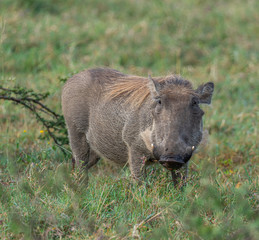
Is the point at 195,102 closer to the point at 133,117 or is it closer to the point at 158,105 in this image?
the point at 158,105

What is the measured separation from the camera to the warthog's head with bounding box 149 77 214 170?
3316 mm

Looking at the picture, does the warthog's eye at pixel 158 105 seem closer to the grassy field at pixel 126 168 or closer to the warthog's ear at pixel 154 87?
the warthog's ear at pixel 154 87

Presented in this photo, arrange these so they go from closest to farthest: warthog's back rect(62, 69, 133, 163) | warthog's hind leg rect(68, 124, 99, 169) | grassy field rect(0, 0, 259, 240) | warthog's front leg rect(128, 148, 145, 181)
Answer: grassy field rect(0, 0, 259, 240) → warthog's front leg rect(128, 148, 145, 181) → warthog's back rect(62, 69, 133, 163) → warthog's hind leg rect(68, 124, 99, 169)

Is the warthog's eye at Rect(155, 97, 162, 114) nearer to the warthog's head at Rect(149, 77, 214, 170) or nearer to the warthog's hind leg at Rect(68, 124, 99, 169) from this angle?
the warthog's head at Rect(149, 77, 214, 170)

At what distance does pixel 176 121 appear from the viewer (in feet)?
11.3

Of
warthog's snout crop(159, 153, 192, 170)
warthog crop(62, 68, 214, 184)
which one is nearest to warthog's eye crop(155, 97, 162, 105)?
warthog crop(62, 68, 214, 184)

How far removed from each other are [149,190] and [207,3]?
789cm

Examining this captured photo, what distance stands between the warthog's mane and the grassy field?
360 mm

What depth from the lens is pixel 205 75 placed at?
7.89m

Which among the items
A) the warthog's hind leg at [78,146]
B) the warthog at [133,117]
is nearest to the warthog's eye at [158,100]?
the warthog at [133,117]

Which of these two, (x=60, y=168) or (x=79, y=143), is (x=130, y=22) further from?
(x=60, y=168)

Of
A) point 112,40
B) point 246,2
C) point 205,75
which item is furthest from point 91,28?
point 246,2

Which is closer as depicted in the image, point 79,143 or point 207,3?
point 79,143

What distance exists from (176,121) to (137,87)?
2.97ft
